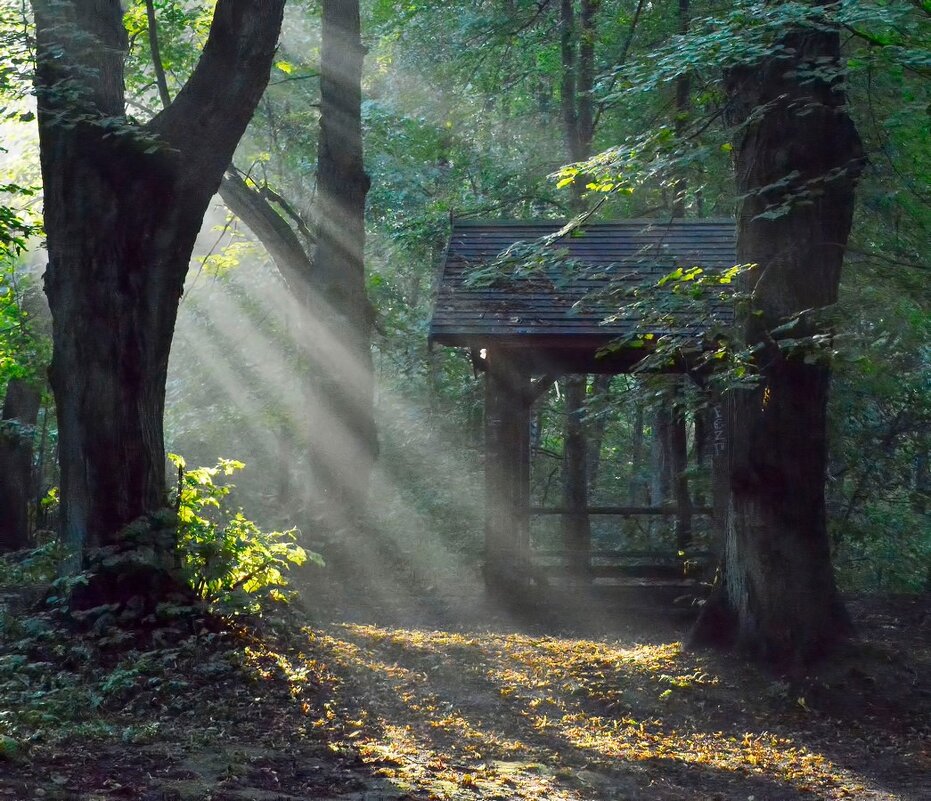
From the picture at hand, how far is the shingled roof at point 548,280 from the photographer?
11.8m

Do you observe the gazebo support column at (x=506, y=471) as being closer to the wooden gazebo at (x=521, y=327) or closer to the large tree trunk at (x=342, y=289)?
the wooden gazebo at (x=521, y=327)

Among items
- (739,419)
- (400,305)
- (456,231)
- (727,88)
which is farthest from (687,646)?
(400,305)

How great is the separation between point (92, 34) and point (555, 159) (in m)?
15.5

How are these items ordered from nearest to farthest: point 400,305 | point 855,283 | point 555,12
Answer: point 855,283, point 555,12, point 400,305

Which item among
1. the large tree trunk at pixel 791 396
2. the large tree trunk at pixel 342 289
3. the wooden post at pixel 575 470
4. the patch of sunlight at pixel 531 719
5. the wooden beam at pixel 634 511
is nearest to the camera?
the patch of sunlight at pixel 531 719

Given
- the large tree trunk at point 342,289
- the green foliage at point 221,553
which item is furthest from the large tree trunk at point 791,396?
the large tree trunk at point 342,289

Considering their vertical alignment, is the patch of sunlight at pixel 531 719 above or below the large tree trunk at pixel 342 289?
below

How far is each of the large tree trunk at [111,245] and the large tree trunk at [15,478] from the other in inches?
281

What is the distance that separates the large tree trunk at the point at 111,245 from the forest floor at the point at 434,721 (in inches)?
46.9

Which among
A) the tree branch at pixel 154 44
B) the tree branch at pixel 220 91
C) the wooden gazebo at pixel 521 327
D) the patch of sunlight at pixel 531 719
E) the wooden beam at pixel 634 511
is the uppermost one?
the tree branch at pixel 154 44

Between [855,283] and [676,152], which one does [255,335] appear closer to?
[855,283]

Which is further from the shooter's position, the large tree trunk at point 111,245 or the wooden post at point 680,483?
the wooden post at point 680,483

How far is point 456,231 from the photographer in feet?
44.6

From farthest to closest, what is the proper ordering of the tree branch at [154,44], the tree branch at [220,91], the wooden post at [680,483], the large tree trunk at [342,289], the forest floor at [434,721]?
the large tree trunk at [342,289] < the wooden post at [680,483] < the tree branch at [154,44] < the tree branch at [220,91] < the forest floor at [434,721]
